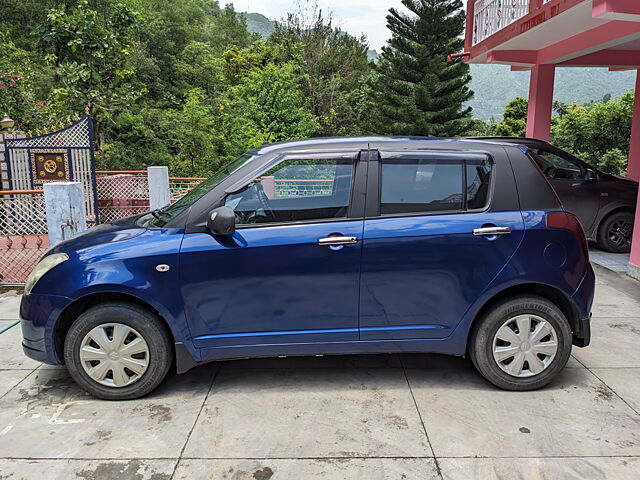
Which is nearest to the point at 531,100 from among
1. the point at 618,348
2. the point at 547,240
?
the point at 618,348

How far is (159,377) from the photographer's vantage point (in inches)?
147

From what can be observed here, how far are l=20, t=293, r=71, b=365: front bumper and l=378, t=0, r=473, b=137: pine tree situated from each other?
80.6 feet

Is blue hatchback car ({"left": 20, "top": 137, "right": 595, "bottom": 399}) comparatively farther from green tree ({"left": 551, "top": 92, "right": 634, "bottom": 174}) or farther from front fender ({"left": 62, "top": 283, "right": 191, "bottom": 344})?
green tree ({"left": 551, "top": 92, "right": 634, "bottom": 174})

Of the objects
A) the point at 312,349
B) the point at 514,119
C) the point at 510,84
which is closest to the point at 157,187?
the point at 312,349

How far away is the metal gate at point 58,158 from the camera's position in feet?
36.7

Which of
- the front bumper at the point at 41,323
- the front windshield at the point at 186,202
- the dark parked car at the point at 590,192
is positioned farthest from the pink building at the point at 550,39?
the front bumper at the point at 41,323

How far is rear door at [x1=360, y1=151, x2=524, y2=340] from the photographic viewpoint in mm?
3670

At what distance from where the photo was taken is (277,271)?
3.63 meters

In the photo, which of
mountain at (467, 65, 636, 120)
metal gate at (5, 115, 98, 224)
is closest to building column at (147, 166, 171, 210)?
metal gate at (5, 115, 98, 224)

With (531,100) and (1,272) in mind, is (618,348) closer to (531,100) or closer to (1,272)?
(1,272)

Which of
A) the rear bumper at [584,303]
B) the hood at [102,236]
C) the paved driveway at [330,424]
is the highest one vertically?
the hood at [102,236]

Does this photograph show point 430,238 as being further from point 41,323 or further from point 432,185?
point 41,323

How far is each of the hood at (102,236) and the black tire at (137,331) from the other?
451mm

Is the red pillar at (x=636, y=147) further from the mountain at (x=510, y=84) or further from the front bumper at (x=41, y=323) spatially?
the mountain at (x=510, y=84)
